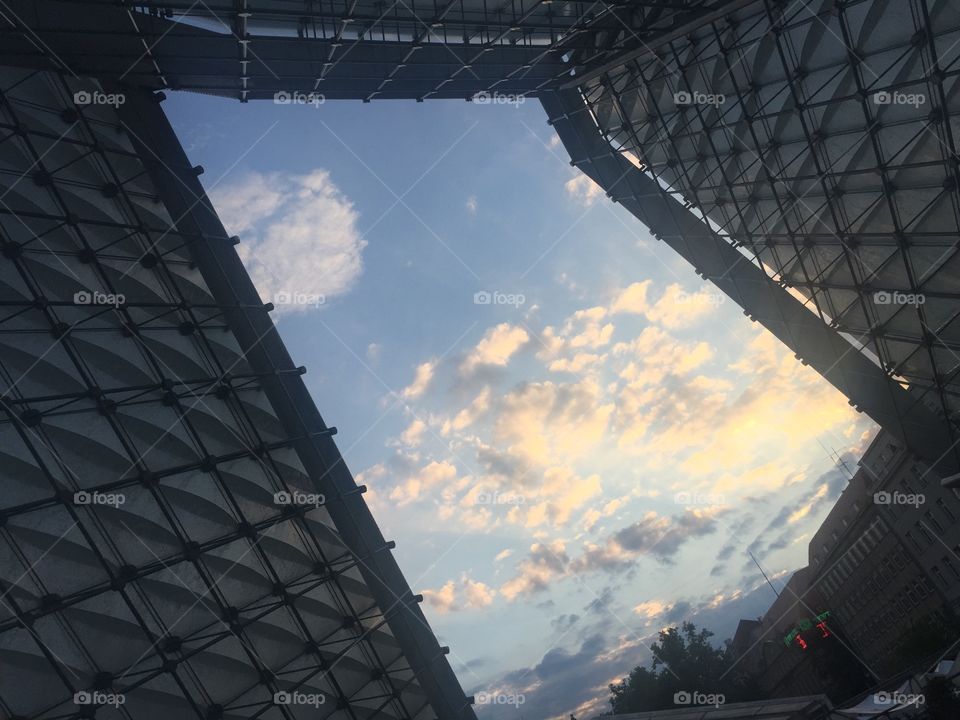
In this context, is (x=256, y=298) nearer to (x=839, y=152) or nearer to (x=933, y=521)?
(x=839, y=152)

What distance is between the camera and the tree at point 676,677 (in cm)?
5462

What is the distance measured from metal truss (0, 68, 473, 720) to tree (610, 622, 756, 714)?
46.2 m

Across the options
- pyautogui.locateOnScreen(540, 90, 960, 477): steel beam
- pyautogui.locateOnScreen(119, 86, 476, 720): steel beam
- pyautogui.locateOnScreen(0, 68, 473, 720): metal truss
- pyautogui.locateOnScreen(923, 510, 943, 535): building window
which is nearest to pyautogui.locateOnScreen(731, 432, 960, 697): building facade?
pyautogui.locateOnScreen(923, 510, 943, 535): building window

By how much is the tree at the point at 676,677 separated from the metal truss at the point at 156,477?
46.2 m

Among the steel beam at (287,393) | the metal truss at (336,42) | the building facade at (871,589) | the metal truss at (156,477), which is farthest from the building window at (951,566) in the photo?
the metal truss at (156,477)

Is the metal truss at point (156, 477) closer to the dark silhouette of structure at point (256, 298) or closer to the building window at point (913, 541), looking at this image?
the dark silhouette of structure at point (256, 298)

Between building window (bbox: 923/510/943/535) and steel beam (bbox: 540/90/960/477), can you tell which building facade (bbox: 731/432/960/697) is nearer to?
building window (bbox: 923/510/943/535)

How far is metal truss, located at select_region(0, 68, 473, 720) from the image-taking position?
1180 cm

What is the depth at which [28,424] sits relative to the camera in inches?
469

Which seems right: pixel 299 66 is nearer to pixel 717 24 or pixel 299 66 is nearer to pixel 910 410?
pixel 717 24

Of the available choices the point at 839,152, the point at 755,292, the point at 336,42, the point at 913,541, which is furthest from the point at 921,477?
the point at 913,541

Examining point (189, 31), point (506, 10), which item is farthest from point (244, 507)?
point (506, 10)

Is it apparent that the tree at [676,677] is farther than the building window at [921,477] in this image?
Yes

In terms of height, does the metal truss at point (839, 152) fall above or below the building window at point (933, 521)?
above
